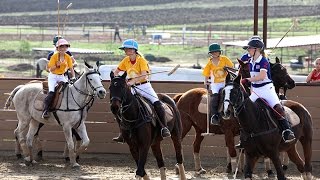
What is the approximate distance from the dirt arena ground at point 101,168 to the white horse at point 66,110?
14.4 inches

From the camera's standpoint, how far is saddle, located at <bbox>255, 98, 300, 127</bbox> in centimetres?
1404

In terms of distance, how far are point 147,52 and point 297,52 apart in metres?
8.95

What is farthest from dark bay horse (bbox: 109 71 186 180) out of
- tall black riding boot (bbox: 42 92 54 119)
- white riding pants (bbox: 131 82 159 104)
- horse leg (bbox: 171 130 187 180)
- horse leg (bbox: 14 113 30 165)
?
horse leg (bbox: 14 113 30 165)

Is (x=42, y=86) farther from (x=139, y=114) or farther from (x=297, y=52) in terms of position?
(x=297, y=52)

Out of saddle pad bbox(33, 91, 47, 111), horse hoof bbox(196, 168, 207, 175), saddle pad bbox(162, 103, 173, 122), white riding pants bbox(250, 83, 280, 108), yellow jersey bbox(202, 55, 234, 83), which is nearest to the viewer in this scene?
white riding pants bbox(250, 83, 280, 108)

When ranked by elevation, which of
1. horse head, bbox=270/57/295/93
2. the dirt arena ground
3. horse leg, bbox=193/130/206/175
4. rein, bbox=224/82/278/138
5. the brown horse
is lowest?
the dirt arena ground

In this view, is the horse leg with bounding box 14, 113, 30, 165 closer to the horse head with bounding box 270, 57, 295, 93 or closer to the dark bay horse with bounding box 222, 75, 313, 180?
the horse head with bounding box 270, 57, 295, 93

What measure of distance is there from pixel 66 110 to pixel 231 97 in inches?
211

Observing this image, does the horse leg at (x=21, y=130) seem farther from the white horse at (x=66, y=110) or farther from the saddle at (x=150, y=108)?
the saddle at (x=150, y=108)

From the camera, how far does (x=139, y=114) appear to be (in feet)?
48.1

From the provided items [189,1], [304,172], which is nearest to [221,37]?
[189,1]

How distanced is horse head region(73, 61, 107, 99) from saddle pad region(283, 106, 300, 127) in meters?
3.62

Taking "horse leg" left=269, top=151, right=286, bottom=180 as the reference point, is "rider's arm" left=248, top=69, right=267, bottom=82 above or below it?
above

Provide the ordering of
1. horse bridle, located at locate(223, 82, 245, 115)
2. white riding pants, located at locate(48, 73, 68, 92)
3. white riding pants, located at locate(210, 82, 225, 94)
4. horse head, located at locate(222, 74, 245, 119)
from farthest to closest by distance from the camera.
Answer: white riding pants, located at locate(48, 73, 68, 92), white riding pants, located at locate(210, 82, 225, 94), horse bridle, located at locate(223, 82, 245, 115), horse head, located at locate(222, 74, 245, 119)
